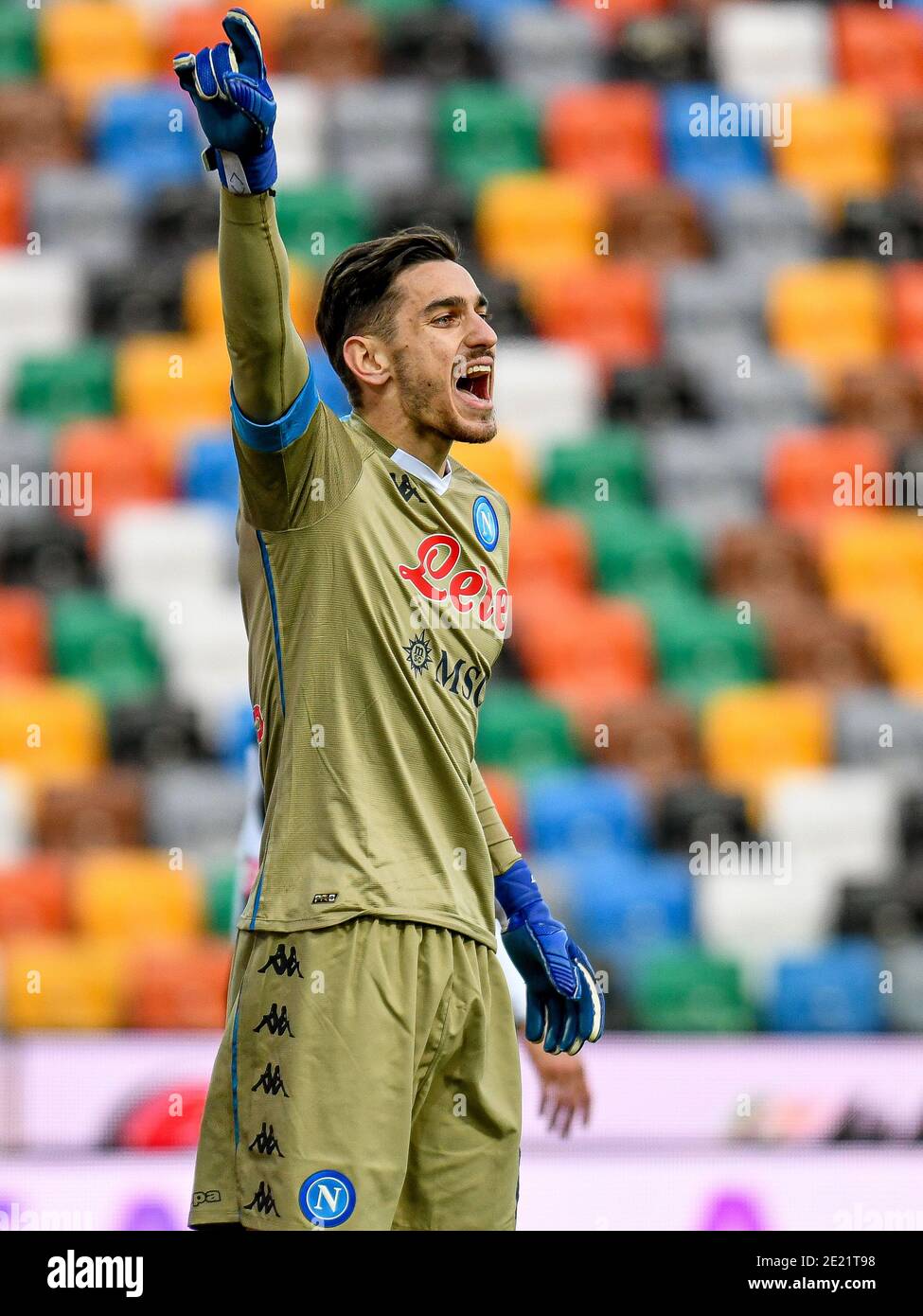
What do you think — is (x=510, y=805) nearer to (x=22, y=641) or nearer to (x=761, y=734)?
(x=761, y=734)

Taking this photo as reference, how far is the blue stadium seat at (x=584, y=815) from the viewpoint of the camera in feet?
20.7

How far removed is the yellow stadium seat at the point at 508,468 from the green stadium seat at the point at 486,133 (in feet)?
5.01

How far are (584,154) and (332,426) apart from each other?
6697 mm

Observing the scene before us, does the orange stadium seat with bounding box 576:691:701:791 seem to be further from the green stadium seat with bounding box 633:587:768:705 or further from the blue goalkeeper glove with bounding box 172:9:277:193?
the blue goalkeeper glove with bounding box 172:9:277:193

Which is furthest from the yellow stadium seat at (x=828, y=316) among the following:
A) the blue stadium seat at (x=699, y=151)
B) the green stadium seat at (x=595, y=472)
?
the green stadium seat at (x=595, y=472)

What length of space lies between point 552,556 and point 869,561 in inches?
41.8

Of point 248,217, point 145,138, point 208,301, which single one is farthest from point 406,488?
point 145,138

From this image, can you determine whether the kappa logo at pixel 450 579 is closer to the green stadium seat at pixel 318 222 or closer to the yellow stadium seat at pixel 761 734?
the yellow stadium seat at pixel 761 734

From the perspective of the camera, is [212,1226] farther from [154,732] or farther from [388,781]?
[154,732]

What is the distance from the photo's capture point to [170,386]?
767 centimetres

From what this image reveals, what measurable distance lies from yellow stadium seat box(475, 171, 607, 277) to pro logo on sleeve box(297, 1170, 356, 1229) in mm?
6329

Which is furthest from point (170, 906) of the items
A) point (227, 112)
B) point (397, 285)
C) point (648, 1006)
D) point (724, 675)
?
point (227, 112)

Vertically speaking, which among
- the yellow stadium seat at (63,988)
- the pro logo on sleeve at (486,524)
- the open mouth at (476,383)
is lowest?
the yellow stadium seat at (63,988)

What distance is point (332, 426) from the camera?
2.43 m
